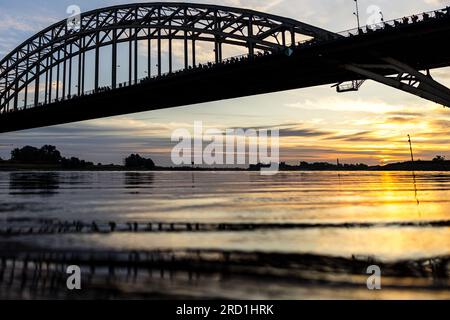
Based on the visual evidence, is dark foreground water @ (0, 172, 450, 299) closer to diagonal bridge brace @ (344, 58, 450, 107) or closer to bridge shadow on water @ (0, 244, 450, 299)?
bridge shadow on water @ (0, 244, 450, 299)

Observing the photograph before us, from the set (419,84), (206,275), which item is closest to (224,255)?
(206,275)

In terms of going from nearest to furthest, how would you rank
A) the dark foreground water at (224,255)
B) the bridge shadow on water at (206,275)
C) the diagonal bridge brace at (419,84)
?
the bridge shadow on water at (206,275) < the dark foreground water at (224,255) < the diagonal bridge brace at (419,84)

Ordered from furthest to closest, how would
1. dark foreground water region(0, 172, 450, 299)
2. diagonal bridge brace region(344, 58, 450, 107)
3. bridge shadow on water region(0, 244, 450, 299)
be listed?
diagonal bridge brace region(344, 58, 450, 107) → dark foreground water region(0, 172, 450, 299) → bridge shadow on water region(0, 244, 450, 299)

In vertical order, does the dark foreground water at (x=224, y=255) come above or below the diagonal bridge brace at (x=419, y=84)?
below

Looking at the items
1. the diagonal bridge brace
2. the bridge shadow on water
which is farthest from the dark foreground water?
the diagonal bridge brace

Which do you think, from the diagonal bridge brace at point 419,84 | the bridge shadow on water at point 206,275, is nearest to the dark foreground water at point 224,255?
the bridge shadow on water at point 206,275

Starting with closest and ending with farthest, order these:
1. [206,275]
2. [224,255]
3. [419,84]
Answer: [206,275] → [224,255] → [419,84]

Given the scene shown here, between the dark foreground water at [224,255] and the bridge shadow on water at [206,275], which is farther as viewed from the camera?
the dark foreground water at [224,255]

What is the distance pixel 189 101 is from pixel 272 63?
70.7 feet

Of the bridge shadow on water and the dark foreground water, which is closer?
the bridge shadow on water

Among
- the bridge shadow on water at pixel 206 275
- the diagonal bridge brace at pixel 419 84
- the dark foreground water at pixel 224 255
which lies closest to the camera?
the bridge shadow on water at pixel 206 275

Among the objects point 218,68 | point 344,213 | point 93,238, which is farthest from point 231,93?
point 93,238

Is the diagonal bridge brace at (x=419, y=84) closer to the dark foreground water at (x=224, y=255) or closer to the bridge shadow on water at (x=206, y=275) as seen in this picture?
the dark foreground water at (x=224, y=255)

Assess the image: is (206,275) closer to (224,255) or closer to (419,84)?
(224,255)
